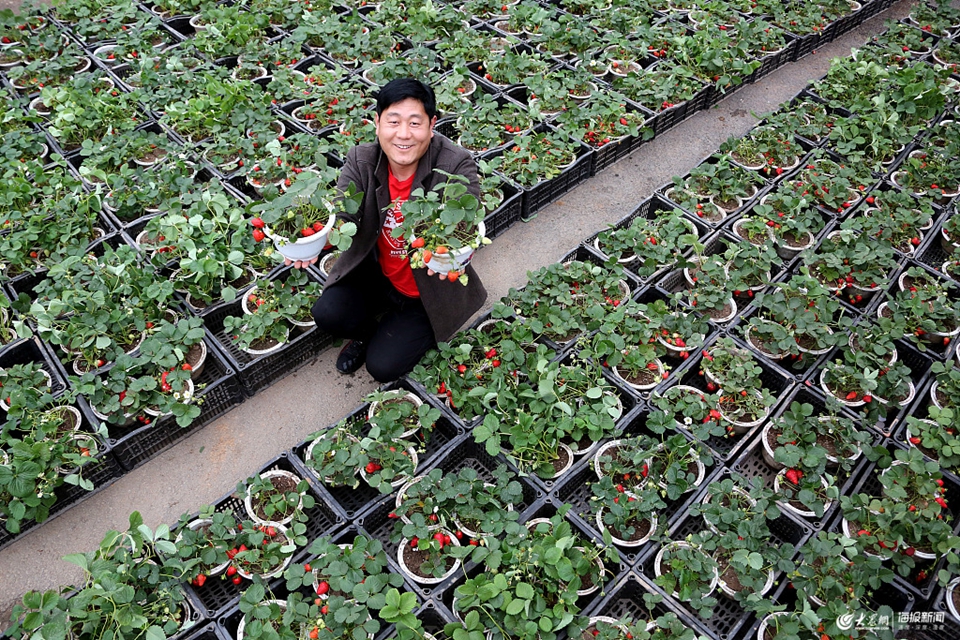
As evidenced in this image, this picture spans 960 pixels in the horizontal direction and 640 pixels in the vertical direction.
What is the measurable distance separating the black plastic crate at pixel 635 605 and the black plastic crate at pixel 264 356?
1.76m

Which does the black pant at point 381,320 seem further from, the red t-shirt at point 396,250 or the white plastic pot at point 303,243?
the white plastic pot at point 303,243

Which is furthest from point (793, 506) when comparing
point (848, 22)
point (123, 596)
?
point (848, 22)

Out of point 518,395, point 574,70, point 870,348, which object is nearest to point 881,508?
point 870,348

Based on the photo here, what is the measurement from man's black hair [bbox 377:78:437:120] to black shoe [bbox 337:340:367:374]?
1.17 meters

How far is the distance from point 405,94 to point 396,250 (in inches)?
25.9

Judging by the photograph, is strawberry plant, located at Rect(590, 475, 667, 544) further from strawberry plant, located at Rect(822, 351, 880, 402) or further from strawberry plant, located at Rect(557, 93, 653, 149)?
strawberry plant, located at Rect(557, 93, 653, 149)

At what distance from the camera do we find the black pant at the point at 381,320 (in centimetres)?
282

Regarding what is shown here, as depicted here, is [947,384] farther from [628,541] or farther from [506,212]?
[506,212]

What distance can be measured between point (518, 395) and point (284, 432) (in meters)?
1.12

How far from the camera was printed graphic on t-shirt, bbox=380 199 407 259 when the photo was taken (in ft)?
8.60

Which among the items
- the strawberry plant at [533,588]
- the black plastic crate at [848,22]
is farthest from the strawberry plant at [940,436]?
the black plastic crate at [848,22]

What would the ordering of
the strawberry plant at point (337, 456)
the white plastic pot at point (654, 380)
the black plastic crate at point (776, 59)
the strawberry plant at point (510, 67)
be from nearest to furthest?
the strawberry plant at point (337, 456), the white plastic pot at point (654, 380), the strawberry plant at point (510, 67), the black plastic crate at point (776, 59)

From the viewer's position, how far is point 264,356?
9.64ft

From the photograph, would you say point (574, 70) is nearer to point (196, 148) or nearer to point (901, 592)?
point (196, 148)
